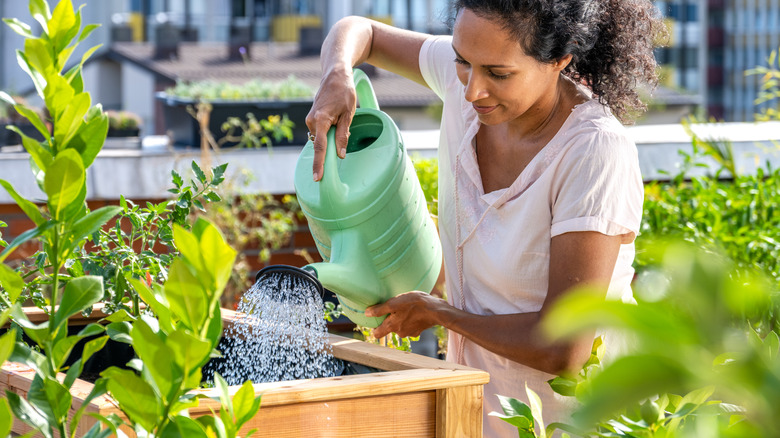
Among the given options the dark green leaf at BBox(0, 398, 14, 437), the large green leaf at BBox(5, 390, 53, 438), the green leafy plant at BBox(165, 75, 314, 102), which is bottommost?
the green leafy plant at BBox(165, 75, 314, 102)

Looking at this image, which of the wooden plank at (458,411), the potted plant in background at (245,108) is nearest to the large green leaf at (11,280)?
the wooden plank at (458,411)

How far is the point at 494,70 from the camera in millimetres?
1149

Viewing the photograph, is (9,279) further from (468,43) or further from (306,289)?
(468,43)

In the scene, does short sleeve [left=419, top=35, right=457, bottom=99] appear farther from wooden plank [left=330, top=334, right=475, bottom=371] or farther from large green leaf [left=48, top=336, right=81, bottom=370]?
large green leaf [left=48, top=336, right=81, bottom=370]

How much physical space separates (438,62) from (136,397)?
1.11 metres

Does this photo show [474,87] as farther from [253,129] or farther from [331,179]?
[253,129]

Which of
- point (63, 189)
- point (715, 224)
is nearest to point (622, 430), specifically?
point (63, 189)

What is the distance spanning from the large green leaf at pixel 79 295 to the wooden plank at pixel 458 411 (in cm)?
49

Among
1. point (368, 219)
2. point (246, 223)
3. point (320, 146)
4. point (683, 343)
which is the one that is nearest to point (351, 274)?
point (368, 219)

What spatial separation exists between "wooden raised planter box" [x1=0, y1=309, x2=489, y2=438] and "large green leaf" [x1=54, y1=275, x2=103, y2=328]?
1.02 feet

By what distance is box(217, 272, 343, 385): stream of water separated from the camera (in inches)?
41.6

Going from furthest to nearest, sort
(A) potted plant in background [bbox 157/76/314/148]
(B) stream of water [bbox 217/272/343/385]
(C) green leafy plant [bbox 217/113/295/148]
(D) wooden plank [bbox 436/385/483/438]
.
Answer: (A) potted plant in background [bbox 157/76/314/148] → (C) green leafy plant [bbox 217/113/295/148] → (B) stream of water [bbox 217/272/343/385] → (D) wooden plank [bbox 436/385/483/438]

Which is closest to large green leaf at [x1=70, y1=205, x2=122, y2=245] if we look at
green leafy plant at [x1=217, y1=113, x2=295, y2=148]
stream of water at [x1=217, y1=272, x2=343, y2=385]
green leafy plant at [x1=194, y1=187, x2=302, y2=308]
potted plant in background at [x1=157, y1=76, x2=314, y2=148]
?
stream of water at [x1=217, y1=272, x2=343, y2=385]

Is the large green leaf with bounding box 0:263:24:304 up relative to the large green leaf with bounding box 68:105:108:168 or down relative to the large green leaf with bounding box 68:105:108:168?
down
